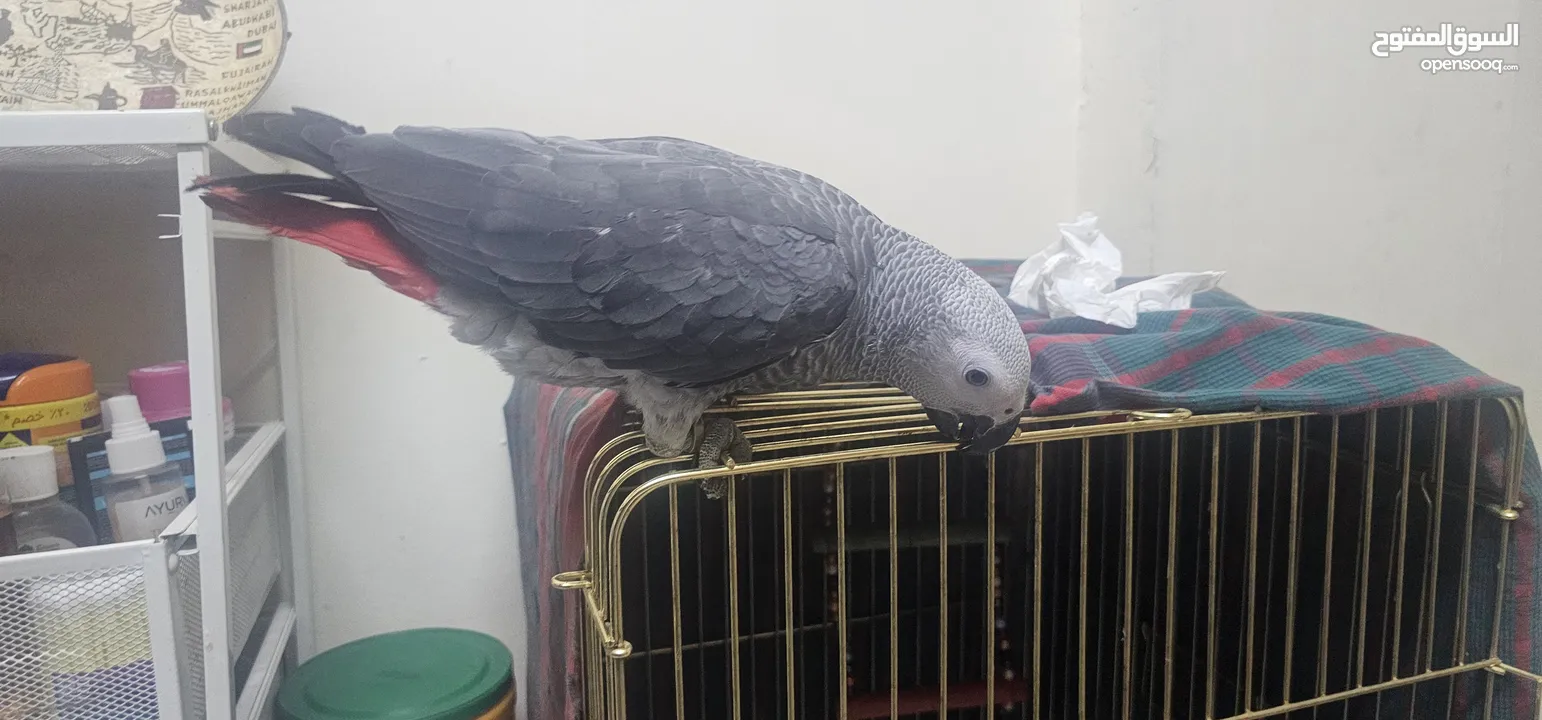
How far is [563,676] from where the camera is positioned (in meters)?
0.75

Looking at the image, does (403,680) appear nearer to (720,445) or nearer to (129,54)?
(720,445)

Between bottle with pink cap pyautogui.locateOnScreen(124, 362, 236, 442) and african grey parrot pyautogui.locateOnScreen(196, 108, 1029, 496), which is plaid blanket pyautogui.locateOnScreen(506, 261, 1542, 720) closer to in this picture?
african grey parrot pyautogui.locateOnScreen(196, 108, 1029, 496)

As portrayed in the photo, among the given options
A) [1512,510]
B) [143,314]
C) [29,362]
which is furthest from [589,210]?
[1512,510]

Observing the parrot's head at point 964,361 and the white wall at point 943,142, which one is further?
the white wall at point 943,142

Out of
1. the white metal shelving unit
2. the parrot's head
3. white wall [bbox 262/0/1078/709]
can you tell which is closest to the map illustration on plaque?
the white metal shelving unit

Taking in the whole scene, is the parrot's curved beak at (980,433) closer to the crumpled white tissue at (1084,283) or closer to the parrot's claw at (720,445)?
the parrot's claw at (720,445)

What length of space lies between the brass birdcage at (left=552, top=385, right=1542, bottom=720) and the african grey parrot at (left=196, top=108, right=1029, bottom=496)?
0.24 feet

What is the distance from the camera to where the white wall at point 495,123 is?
1.03 metres

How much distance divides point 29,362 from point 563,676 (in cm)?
55


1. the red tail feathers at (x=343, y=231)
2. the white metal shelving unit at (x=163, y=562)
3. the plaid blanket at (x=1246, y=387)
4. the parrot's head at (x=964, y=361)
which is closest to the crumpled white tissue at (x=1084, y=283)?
the plaid blanket at (x=1246, y=387)

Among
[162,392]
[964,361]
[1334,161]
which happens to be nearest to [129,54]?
[162,392]

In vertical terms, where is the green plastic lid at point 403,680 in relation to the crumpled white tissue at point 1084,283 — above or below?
below

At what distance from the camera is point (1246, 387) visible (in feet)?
2.29

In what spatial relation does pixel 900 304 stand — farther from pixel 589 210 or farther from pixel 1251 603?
pixel 1251 603
